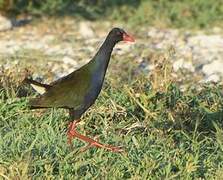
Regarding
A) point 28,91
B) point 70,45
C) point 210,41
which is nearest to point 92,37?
point 70,45

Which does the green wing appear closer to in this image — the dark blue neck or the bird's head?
the dark blue neck

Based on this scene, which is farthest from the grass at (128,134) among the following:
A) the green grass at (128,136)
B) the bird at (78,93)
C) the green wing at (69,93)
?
the green wing at (69,93)

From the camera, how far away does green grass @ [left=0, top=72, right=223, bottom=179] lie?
536cm

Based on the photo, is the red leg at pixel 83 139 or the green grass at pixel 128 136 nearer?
the green grass at pixel 128 136

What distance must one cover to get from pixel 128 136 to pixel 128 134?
60 millimetres

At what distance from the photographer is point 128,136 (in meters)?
6.08

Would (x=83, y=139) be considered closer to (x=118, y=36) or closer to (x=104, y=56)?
(x=104, y=56)

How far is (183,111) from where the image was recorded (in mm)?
6793

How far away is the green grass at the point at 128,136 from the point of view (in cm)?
536

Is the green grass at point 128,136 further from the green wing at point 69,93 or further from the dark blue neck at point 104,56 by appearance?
the dark blue neck at point 104,56

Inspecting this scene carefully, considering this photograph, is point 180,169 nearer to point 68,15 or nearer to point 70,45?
point 70,45

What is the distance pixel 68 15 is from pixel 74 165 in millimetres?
5674

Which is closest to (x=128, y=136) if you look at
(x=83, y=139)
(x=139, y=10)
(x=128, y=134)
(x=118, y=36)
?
(x=128, y=134)

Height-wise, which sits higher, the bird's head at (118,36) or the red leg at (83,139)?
the bird's head at (118,36)
